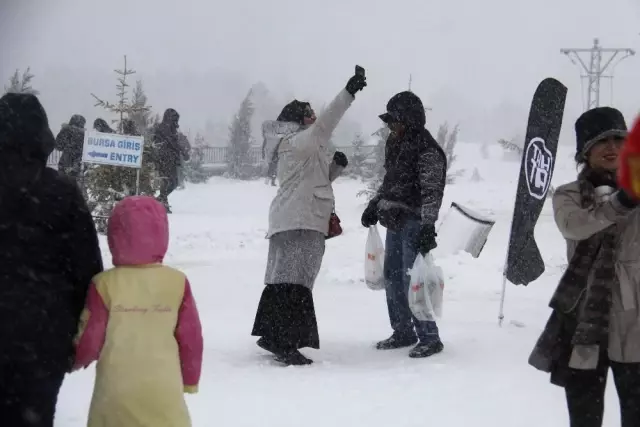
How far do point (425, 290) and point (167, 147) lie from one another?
1000 cm

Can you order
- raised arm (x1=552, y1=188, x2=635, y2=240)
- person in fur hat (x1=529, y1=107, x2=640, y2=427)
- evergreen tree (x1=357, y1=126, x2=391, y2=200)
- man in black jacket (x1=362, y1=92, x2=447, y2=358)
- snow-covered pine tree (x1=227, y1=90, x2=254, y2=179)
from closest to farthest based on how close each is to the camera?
raised arm (x1=552, y1=188, x2=635, y2=240) < person in fur hat (x1=529, y1=107, x2=640, y2=427) < man in black jacket (x1=362, y1=92, x2=447, y2=358) < evergreen tree (x1=357, y1=126, x2=391, y2=200) < snow-covered pine tree (x1=227, y1=90, x2=254, y2=179)

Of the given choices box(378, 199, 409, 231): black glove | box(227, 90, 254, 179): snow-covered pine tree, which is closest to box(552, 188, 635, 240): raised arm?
box(378, 199, 409, 231): black glove

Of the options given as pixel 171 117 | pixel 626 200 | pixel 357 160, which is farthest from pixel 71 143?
pixel 357 160

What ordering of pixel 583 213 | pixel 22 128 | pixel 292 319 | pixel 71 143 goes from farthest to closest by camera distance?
pixel 71 143, pixel 292 319, pixel 583 213, pixel 22 128

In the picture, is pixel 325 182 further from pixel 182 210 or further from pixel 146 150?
pixel 182 210

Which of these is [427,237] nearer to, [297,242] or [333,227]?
[333,227]

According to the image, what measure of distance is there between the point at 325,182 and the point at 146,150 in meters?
9.24

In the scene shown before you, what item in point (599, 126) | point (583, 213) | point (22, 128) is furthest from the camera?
point (599, 126)

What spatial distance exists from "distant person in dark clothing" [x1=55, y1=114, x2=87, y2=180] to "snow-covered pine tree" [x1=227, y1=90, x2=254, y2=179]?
19.9 m

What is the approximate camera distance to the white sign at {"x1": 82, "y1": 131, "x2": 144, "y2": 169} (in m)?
10.6

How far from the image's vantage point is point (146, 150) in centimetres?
1363

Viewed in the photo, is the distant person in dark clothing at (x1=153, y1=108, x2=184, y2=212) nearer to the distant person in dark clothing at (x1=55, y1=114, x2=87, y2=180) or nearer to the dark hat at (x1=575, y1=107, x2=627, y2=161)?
→ the distant person in dark clothing at (x1=55, y1=114, x2=87, y2=180)

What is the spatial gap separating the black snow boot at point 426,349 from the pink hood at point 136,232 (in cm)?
296

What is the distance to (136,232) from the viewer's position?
101 inches
